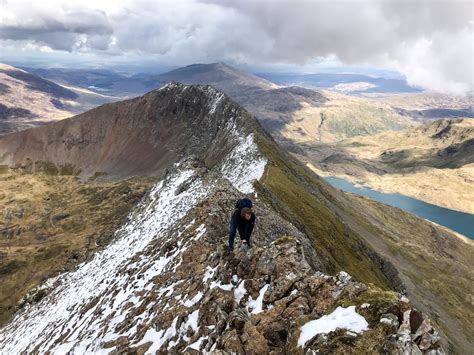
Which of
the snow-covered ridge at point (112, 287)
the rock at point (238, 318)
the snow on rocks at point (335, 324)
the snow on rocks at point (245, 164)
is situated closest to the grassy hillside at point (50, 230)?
the snow on rocks at point (245, 164)

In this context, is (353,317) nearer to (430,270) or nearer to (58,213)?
(430,270)

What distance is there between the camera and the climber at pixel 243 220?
975 inches

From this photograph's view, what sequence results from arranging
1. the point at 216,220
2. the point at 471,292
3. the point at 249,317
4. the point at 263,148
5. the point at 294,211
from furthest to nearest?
1. the point at 471,292
2. the point at 263,148
3. the point at 294,211
4. the point at 216,220
5. the point at 249,317

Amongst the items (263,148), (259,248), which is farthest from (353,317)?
(263,148)

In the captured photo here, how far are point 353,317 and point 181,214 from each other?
37.6 meters

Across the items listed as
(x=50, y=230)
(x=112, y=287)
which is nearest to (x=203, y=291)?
(x=112, y=287)

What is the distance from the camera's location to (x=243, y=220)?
25.6 meters

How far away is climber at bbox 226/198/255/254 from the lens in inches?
975

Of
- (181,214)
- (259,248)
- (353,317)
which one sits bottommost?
(181,214)

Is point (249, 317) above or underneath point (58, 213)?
above

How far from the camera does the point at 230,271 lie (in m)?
24.1

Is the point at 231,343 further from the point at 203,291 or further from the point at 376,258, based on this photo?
the point at 376,258

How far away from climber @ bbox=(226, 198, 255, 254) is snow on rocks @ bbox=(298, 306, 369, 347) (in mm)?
9484

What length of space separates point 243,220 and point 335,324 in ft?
37.0
